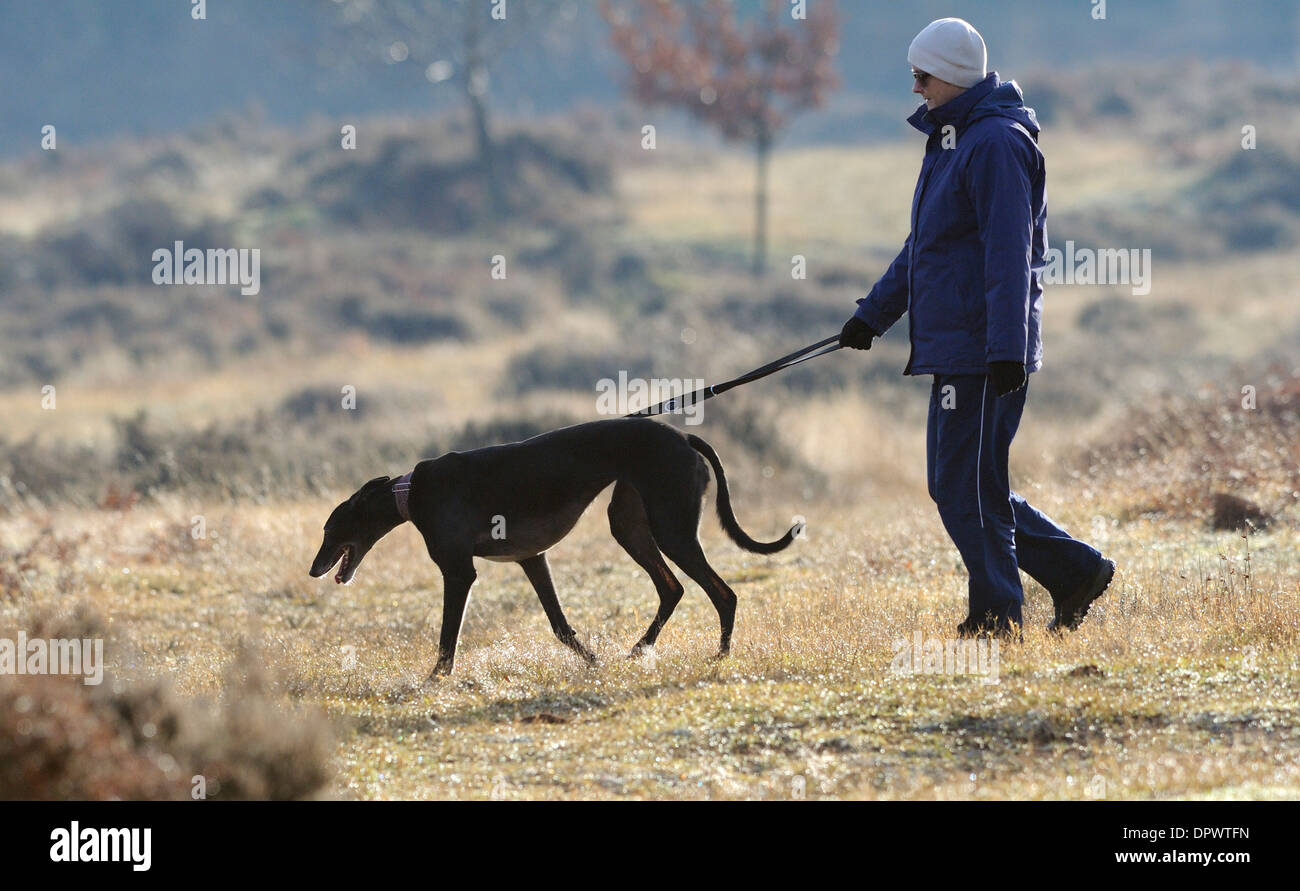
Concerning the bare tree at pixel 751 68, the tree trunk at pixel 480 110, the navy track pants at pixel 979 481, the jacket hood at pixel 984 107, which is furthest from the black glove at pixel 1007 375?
the tree trunk at pixel 480 110

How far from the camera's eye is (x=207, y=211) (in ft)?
109

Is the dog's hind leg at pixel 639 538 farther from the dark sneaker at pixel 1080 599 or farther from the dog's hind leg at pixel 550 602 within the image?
the dark sneaker at pixel 1080 599

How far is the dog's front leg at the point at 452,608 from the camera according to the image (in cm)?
684

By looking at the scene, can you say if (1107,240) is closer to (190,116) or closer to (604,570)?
(604,570)

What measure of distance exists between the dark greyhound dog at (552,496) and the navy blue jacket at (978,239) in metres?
1.16

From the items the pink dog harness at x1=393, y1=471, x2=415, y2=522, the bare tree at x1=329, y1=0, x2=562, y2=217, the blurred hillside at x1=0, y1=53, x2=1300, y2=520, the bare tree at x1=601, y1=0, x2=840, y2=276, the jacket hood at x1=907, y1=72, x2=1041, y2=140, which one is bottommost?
the pink dog harness at x1=393, y1=471, x2=415, y2=522

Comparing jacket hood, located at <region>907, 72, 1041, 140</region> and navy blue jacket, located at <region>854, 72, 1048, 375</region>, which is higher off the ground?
jacket hood, located at <region>907, 72, 1041, 140</region>

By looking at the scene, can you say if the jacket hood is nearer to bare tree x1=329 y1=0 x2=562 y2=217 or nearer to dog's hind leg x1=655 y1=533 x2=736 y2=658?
dog's hind leg x1=655 y1=533 x2=736 y2=658

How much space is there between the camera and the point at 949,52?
20.4ft

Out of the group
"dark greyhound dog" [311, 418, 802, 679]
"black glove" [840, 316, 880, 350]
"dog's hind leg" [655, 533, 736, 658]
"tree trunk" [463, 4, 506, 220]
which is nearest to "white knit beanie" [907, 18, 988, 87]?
"black glove" [840, 316, 880, 350]

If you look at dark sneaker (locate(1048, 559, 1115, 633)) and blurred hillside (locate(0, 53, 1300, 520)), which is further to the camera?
blurred hillside (locate(0, 53, 1300, 520))

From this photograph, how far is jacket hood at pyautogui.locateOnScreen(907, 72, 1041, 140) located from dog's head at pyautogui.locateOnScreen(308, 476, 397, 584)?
2961 millimetres

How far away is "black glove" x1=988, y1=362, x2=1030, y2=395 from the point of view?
19.3ft
